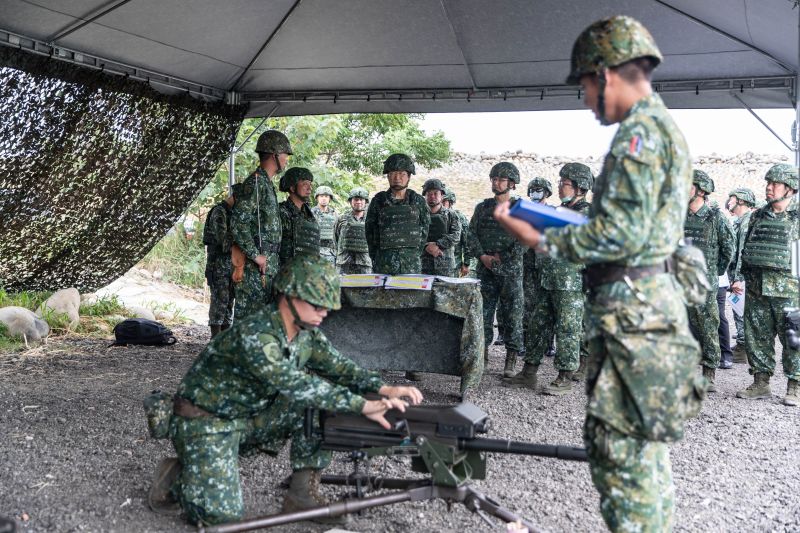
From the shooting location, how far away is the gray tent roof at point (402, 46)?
6.29 m

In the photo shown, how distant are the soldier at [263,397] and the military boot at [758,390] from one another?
177 inches

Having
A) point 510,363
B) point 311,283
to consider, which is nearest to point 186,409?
point 311,283

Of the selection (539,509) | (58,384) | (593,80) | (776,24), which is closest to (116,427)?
(58,384)

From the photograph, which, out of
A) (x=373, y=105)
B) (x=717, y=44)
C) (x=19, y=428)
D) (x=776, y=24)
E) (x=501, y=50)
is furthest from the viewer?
(x=373, y=105)

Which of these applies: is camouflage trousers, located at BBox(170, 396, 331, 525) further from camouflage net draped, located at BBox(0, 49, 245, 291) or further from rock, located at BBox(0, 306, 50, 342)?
rock, located at BBox(0, 306, 50, 342)

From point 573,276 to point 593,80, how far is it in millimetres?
3870

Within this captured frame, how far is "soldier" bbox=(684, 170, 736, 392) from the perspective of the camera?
702 cm

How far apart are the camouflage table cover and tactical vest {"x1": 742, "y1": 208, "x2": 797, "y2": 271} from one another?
264 centimetres

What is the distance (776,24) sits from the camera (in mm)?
5629

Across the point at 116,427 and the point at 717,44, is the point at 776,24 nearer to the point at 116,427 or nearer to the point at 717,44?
the point at 717,44

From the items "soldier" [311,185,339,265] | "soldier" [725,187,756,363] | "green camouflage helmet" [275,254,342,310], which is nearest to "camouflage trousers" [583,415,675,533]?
"green camouflage helmet" [275,254,342,310]

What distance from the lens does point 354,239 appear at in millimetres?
11078

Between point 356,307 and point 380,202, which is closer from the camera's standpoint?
point 356,307

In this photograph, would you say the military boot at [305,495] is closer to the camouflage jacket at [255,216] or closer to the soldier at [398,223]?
the camouflage jacket at [255,216]
